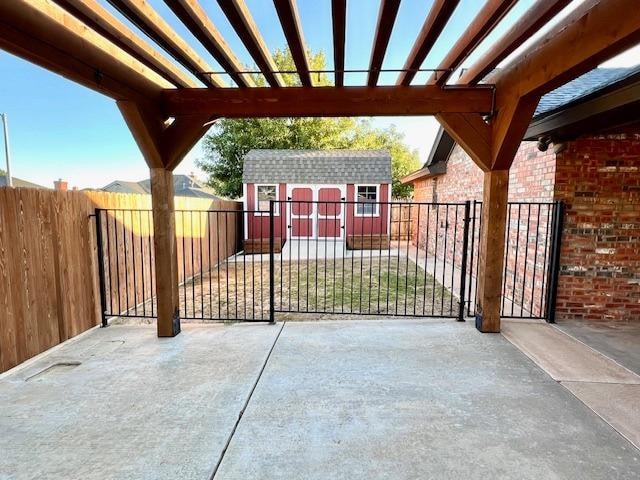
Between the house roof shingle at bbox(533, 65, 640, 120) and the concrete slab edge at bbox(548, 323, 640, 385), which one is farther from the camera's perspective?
the house roof shingle at bbox(533, 65, 640, 120)

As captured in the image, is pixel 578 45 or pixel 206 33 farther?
pixel 206 33

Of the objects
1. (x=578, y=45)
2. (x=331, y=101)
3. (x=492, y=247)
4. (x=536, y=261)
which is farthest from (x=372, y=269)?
(x=578, y=45)

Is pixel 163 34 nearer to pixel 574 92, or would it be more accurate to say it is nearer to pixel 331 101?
pixel 331 101

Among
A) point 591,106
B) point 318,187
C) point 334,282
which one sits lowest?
point 334,282

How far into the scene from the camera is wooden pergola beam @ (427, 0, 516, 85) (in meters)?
2.08

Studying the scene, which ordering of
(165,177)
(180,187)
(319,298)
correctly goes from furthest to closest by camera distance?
(180,187)
(319,298)
(165,177)

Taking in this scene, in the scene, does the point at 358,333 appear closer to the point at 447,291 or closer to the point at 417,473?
the point at 417,473

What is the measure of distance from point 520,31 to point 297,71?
167cm

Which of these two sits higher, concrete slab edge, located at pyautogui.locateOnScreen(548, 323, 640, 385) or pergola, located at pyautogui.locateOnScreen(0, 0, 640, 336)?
pergola, located at pyautogui.locateOnScreen(0, 0, 640, 336)

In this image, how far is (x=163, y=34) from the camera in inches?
96.3

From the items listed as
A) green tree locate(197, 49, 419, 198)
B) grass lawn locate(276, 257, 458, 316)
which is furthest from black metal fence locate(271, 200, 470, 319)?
green tree locate(197, 49, 419, 198)

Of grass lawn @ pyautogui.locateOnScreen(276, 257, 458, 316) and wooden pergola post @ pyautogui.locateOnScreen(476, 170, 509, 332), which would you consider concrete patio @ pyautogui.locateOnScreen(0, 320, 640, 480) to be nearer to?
wooden pergola post @ pyautogui.locateOnScreen(476, 170, 509, 332)

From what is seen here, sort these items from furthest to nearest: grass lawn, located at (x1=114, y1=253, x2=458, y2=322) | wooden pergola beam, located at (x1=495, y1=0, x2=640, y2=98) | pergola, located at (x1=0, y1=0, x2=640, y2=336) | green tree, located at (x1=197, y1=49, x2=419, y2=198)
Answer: green tree, located at (x1=197, y1=49, x2=419, y2=198) < grass lawn, located at (x1=114, y1=253, x2=458, y2=322) < pergola, located at (x1=0, y1=0, x2=640, y2=336) < wooden pergola beam, located at (x1=495, y1=0, x2=640, y2=98)

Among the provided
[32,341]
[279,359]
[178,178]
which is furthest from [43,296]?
[178,178]
